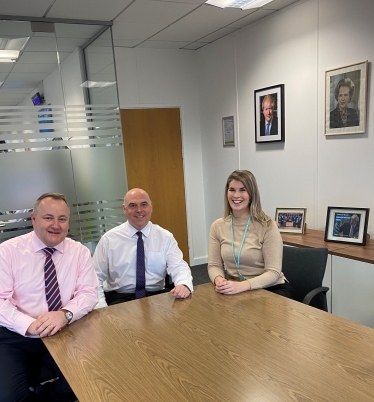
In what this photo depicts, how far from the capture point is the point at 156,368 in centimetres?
138

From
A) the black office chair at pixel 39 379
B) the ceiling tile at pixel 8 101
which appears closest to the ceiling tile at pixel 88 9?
the ceiling tile at pixel 8 101

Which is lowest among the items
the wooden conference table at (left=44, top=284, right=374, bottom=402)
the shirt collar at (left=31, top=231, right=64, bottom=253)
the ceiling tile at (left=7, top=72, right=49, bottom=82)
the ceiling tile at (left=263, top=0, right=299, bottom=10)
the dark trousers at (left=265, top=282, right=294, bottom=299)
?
the dark trousers at (left=265, top=282, right=294, bottom=299)

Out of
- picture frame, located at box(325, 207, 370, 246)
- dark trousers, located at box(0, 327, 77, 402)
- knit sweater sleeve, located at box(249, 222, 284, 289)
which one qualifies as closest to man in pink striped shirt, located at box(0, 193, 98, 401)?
dark trousers, located at box(0, 327, 77, 402)

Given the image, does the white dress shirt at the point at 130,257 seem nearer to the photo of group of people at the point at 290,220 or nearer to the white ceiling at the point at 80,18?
the photo of group of people at the point at 290,220

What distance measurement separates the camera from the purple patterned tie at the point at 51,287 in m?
1.97

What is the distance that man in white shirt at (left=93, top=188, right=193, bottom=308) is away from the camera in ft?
8.36

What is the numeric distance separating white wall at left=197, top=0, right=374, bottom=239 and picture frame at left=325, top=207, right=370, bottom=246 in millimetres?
103

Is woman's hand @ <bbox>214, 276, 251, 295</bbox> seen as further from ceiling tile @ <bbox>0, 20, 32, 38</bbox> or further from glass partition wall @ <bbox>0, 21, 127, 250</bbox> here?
ceiling tile @ <bbox>0, 20, 32, 38</bbox>

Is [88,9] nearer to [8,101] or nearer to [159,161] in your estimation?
[8,101]

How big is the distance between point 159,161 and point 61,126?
64.9 inches

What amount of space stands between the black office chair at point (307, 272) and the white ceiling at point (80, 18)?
232 centimetres

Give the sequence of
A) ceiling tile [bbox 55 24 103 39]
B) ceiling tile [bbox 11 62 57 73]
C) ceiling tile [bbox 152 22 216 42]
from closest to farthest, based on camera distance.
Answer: ceiling tile [bbox 11 62 57 73], ceiling tile [bbox 55 24 103 39], ceiling tile [bbox 152 22 216 42]

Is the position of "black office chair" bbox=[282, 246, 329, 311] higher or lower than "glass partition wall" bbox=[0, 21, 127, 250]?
lower

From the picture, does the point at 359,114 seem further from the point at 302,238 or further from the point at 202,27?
the point at 202,27
